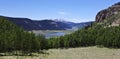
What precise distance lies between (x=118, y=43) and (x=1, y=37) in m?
73.8

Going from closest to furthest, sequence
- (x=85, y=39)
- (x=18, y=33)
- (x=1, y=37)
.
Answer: (x=1, y=37) → (x=18, y=33) → (x=85, y=39)

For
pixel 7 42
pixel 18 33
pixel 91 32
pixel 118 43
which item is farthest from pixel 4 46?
pixel 91 32

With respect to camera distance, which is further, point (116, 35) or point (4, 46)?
point (116, 35)

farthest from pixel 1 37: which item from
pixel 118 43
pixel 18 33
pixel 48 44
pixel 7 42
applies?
pixel 118 43

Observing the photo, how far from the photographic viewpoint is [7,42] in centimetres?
10919

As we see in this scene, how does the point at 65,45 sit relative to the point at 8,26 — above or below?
below

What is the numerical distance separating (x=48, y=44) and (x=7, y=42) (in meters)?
56.7

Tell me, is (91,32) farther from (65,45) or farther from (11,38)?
(11,38)

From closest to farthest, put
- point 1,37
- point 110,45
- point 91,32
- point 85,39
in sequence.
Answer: point 1,37
point 110,45
point 85,39
point 91,32

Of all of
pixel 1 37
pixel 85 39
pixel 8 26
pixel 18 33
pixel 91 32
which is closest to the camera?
pixel 1 37

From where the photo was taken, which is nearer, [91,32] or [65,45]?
[65,45]

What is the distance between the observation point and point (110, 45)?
529ft

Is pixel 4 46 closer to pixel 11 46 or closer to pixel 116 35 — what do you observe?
pixel 11 46

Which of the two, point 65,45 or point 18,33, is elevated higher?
point 18,33
